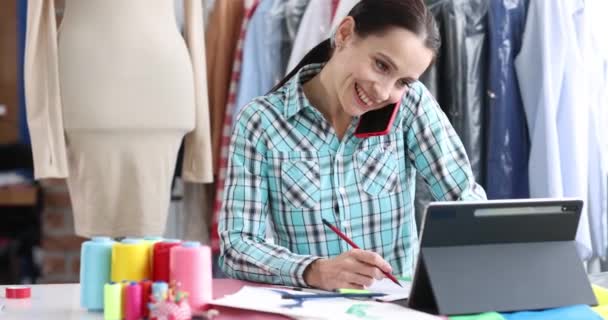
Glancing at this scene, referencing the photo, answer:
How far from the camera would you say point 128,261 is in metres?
1.39

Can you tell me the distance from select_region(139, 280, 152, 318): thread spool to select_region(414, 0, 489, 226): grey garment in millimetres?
1486

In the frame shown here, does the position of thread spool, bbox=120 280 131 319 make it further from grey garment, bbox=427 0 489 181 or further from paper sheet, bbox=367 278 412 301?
grey garment, bbox=427 0 489 181

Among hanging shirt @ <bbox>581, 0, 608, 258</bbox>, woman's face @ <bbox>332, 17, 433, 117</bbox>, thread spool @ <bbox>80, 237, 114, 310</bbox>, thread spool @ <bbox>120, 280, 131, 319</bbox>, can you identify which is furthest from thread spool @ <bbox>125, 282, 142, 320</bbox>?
hanging shirt @ <bbox>581, 0, 608, 258</bbox>

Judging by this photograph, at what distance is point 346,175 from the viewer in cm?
179

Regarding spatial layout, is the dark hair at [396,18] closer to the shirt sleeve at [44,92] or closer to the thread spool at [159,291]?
the thread spool at [159,291]

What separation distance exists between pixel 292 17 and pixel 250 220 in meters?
1.29

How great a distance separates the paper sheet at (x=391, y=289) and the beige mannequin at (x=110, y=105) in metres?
1.11

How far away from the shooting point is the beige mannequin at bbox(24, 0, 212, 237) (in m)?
2.45

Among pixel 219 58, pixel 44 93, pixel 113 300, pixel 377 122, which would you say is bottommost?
pixel 113 300

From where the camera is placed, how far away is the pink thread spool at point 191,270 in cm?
135

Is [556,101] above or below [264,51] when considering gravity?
below

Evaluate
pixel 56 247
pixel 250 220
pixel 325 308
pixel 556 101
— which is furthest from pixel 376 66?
pixel 56 247

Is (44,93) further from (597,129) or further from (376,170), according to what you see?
(597,129)

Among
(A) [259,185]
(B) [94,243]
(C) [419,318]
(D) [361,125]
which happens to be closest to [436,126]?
(D) [361,125]
